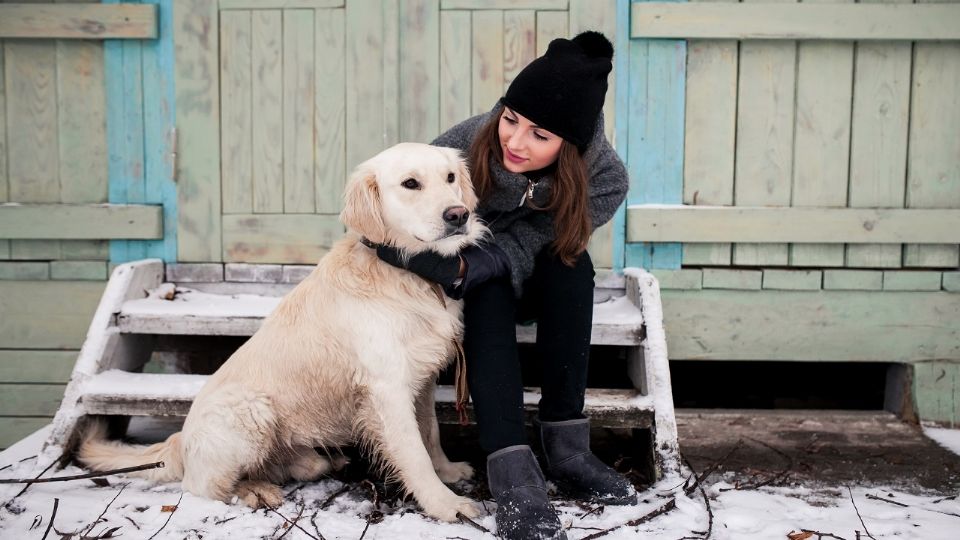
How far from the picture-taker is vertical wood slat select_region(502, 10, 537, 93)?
3492 millimetres

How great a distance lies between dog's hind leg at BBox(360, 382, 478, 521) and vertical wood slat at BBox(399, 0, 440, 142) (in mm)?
1522

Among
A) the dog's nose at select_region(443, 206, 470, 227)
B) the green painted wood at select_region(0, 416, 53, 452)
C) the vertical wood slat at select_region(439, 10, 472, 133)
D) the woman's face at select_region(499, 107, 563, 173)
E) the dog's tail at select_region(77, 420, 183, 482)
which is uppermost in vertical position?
the vertical wood slat at select_region(439, 10, 472, 133)

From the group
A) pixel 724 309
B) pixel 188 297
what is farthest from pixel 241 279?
pixel 724 309

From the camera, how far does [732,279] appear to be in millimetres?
3537

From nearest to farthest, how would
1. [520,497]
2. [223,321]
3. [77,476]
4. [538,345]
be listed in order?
[520,497] < [77,476] < [538,345] < [223,321]

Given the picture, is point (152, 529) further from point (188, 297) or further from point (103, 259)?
point (103, 259)

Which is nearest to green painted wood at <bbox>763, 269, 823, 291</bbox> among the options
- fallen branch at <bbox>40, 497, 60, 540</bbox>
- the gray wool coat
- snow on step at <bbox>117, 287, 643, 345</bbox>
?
snow on step at <bbox>117, 287, 643, 345</bbox>

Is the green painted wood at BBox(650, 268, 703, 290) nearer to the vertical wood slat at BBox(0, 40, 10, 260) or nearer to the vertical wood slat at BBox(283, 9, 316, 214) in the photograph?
the vertical wood slat at BBox(283, 9, 316, 214)

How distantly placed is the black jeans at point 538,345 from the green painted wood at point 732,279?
3.73 ft

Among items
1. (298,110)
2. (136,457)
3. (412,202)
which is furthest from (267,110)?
(136,457)

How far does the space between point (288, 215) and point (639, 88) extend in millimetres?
1735

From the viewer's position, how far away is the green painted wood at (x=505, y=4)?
348 centimetres

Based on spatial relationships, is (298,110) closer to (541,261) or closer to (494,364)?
(541,261)

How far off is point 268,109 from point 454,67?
0.89 m
